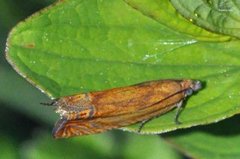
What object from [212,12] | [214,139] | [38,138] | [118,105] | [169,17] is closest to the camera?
[212,12]

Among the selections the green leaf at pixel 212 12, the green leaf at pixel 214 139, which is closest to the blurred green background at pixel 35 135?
the green leaf at pixel 214 139

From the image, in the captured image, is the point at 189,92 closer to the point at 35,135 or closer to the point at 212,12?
the point at 212,12

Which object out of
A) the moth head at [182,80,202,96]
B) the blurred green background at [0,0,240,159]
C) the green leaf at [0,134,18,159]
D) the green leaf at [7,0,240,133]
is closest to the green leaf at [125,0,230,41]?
the green leaf at [7,0,240,133]

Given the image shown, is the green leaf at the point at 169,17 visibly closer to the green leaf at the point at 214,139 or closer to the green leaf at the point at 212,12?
the green leaf at the point at 212,12

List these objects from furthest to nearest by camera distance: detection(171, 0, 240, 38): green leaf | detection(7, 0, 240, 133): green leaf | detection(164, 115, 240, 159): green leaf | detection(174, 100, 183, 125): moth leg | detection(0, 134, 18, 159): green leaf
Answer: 1. detection(0, 134, 18, 159): green leaf
2. detection(164, 115, 240, 159): green leaf
3. detection(7, 0, 240, 133): green leaf
4. detection(174, 100, 183, 125): moth leg
5. detection(171, 0, 240, 38): green leaf

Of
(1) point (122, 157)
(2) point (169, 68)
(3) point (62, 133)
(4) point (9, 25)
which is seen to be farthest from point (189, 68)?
(4) point (9, 25)

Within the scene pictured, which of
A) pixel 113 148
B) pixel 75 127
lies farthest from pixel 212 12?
pixel 113 148

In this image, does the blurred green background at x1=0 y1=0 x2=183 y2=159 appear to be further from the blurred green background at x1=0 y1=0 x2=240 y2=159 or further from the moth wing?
the moth wing
